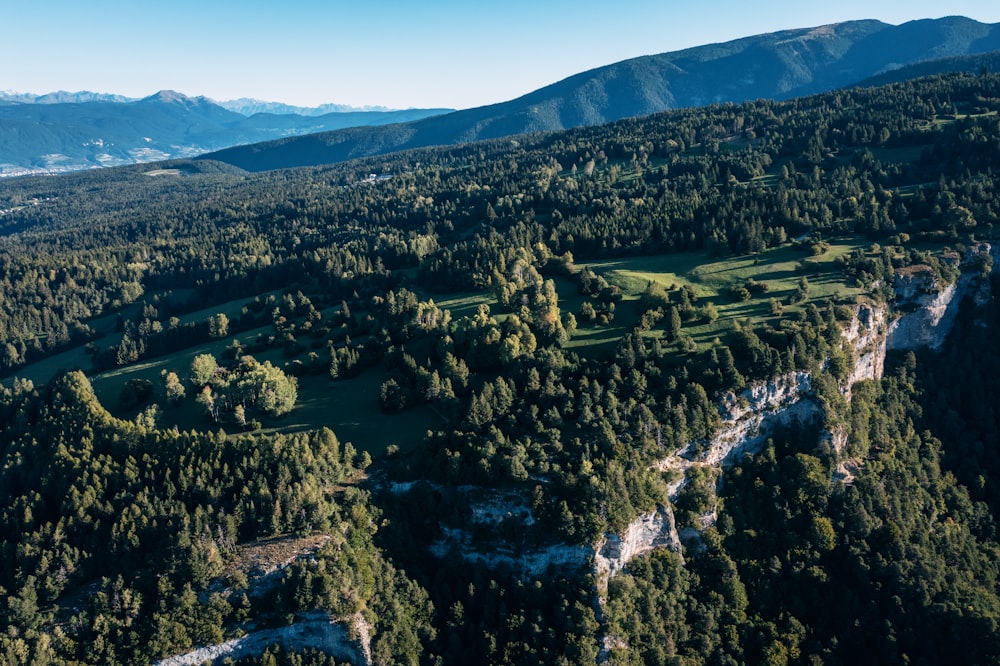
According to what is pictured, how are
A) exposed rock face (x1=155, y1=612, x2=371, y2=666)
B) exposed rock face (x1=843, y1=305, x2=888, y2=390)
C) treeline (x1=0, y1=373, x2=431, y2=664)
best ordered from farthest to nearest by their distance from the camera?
exposed rock face (x1=843, y1=305, x2=888, y2=390) < exposed rock face (x1=155, y1=612, x2=371, y2=666) < treeline (x1=0, y1=373, x2=431, y2=664)

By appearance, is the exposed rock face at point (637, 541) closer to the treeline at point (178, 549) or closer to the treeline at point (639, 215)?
the treeline at point (178, 549)

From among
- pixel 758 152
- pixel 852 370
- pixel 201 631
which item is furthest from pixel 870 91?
pixel 201 631

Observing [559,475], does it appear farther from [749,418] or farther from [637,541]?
[749,418]

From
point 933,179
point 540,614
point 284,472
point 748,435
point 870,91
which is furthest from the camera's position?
point 870,91

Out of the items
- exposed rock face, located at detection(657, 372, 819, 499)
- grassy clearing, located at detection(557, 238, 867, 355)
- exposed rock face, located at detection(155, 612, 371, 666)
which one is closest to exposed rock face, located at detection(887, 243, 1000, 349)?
grassy clearing, located at detection(557, 238, 867, 355)

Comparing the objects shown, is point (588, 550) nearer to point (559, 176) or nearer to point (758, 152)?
point (758, 152)

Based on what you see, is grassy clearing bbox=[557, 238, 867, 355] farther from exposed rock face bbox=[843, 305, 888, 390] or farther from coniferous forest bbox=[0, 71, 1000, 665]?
exposed rock face bbox=[843, 305, 888, 390]
